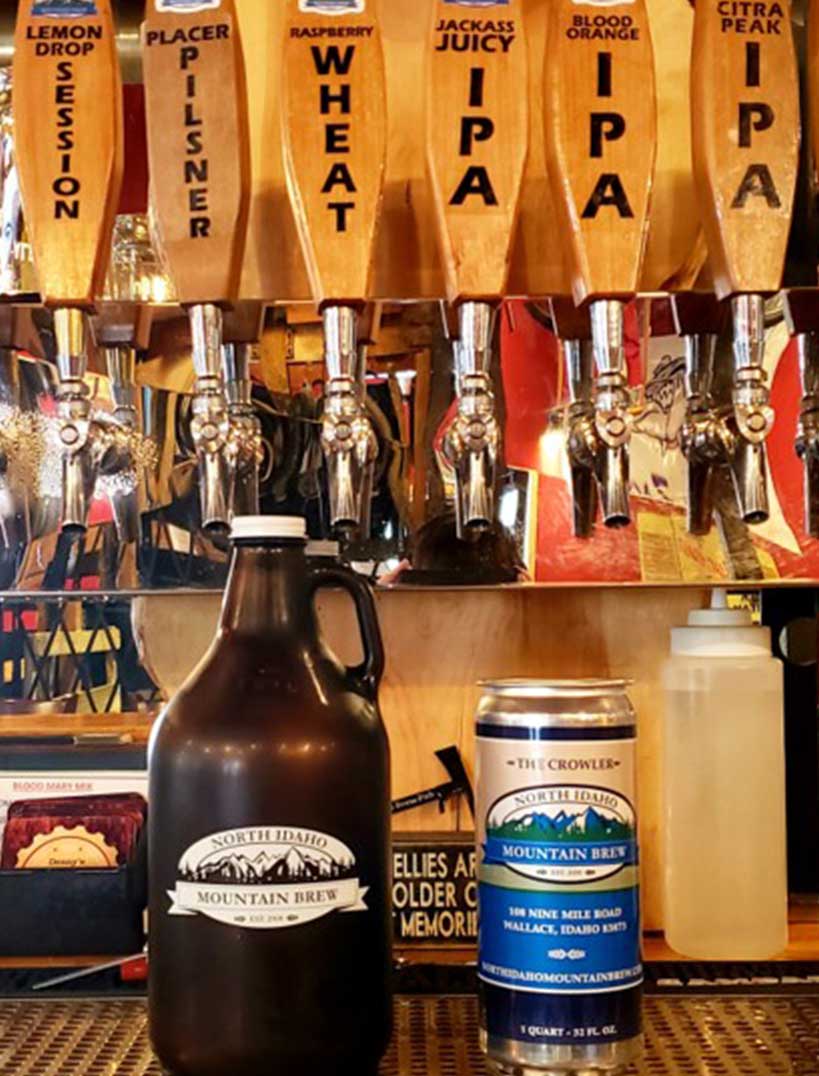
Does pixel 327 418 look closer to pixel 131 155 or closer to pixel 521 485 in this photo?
pixel 521 485

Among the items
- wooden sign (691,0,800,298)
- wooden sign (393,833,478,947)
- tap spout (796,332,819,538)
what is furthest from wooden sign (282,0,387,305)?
wooden sign (393,833,478,947)

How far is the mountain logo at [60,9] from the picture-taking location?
0.89 m

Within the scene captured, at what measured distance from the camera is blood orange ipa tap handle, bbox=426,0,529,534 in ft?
2.76

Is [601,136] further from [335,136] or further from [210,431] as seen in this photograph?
[210,431]

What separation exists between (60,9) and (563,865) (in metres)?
0.67

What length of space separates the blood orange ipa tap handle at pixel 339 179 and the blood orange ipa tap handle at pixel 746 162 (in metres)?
0.23

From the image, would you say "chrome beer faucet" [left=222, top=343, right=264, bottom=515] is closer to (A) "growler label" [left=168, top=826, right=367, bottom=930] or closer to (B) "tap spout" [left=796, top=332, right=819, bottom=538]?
(A) "growler label" [left=168, top=826, right=367, bottom=930]

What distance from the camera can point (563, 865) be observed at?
0.78 m

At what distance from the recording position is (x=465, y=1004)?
3.10 ft

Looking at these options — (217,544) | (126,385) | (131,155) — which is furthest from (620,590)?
(131,155)

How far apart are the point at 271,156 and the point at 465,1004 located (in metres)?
0.70

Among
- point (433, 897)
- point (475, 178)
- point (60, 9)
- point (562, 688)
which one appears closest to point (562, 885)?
point (562, 688)

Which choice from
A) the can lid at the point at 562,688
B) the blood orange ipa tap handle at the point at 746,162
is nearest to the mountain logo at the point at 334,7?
the blood orange ipa tap handle at the point at 746,162

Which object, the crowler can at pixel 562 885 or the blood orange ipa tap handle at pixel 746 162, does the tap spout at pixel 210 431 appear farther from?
the blood orange ipa tap handle at pixel 746 162
